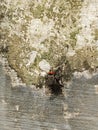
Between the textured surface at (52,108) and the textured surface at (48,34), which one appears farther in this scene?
the textured surface at (48,34)

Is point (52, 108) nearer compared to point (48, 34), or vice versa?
point (52, 108)

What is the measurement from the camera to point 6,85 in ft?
53.6

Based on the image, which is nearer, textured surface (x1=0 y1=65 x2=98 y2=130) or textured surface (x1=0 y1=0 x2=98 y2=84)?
textured surface (x1=0 y1=65 x2=98 y2=130)

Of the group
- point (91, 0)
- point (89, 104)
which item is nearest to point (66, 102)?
point (89, 104)

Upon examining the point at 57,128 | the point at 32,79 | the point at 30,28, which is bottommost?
the point at 57,128

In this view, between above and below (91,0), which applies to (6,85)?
Result: below

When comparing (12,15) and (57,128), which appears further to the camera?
(12,15)

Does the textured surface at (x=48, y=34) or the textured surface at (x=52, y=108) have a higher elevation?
the textured surface at (x=48, y=34)

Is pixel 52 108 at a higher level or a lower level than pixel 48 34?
lower

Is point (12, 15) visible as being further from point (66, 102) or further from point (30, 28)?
point (66, 102)

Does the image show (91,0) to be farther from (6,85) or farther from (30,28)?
(6,85)

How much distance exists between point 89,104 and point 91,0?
2.78 meters

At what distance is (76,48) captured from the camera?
52.6 ft

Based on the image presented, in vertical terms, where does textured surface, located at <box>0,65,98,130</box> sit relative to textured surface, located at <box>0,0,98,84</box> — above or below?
below
